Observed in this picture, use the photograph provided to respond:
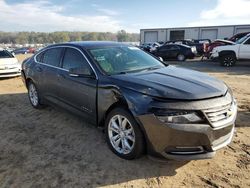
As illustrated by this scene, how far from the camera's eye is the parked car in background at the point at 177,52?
20.4 meters

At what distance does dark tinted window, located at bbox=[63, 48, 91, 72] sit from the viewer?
4.72 metres

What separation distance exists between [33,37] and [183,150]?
126 m

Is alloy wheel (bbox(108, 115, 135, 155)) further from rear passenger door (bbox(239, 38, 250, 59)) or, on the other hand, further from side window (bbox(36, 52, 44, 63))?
rear passenger door (bbox(239, 38, 250, 59))

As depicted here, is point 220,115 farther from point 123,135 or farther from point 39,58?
point 39,58

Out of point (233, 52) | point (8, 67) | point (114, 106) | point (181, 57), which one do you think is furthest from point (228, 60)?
point (114, 106)

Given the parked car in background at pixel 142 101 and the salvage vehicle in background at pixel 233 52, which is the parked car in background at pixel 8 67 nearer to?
the parked car in background at pixel 142 101

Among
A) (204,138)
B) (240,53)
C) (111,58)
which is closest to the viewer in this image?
(204,138)

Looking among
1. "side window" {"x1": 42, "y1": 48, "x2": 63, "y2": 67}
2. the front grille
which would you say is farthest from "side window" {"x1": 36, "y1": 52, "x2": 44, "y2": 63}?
the front grille

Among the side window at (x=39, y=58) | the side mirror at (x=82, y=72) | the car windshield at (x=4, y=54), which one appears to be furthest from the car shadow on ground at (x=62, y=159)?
the car windshield at (x=4, y=54)

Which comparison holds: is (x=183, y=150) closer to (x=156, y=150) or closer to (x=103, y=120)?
(x=156, y=150)

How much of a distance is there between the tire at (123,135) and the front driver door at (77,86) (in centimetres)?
47

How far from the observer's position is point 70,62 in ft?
16.8

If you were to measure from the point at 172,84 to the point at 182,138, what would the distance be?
77cm

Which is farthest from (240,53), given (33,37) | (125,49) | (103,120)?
(33,37)
